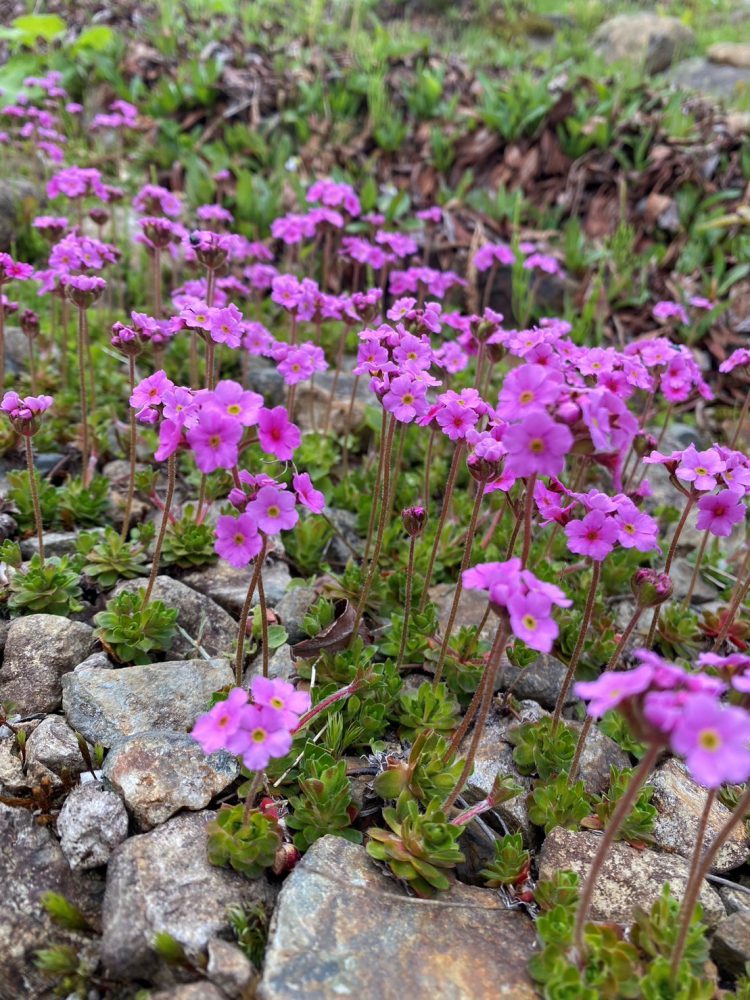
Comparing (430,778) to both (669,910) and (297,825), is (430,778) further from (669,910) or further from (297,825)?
(669,910)

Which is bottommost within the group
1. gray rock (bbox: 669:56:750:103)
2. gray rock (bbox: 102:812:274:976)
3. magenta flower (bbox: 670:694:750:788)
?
gray rock (bbox: 102:812:274:976)

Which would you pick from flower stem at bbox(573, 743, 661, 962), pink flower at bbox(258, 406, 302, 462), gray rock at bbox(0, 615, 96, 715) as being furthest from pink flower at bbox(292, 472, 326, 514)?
gray rock at bbox(0, 615, 96, 715)

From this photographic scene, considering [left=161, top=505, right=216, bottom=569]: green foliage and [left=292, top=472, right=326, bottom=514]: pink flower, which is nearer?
[left=292, top=472, right=326, bottom=514]: pink flower

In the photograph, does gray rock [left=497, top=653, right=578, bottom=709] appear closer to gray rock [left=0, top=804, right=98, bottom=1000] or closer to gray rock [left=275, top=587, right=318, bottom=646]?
gray rock [left=275, top=587, right=318, bottom=646]

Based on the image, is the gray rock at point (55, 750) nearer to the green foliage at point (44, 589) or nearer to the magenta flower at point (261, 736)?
the green foliage at point (44, 589)

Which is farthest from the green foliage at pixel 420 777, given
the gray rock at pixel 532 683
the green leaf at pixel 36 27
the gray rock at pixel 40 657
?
the green leaf at pixel 36 27

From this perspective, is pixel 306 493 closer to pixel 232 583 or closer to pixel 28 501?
pixel 232 583
